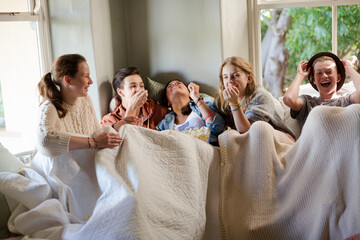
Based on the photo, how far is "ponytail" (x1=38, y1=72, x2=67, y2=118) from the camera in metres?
1.92

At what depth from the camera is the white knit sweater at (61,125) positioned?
1.71 meters

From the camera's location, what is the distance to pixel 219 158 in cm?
189

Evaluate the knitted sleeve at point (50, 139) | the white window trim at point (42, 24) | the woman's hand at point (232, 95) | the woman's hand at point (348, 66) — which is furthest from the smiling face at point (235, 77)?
the white window trim at point (42, 24)

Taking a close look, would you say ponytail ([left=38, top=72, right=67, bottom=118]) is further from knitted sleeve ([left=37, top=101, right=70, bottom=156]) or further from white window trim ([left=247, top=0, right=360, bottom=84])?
white window trim ([left=247, top=0, right=360, bottom=84])

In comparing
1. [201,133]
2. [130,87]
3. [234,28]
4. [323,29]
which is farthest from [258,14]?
[201,133]

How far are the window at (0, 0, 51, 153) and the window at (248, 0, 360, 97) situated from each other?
1512 mm

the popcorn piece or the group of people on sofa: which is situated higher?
the group of people on sofa

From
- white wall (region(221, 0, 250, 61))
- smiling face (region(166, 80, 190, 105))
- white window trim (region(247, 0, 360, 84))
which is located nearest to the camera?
smiling face (region(166, 80, 190, 105))

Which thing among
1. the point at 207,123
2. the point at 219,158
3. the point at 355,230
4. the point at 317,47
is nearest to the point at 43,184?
the point at 219,158

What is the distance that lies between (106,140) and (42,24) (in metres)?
1.34

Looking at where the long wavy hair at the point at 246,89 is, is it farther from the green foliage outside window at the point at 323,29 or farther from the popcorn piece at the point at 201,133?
the green foliage outside window at the point at 323,29

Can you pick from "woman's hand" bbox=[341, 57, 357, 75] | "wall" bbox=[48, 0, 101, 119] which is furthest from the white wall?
"wall" bbox=[48, 0, 101, 119]

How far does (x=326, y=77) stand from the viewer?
2.29 meters

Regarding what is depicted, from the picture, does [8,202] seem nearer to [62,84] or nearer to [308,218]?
[62,84]
